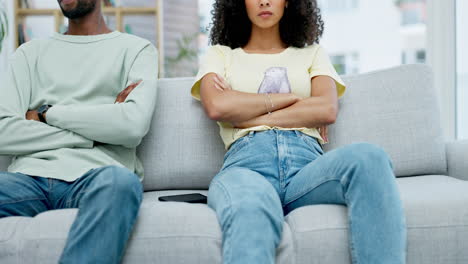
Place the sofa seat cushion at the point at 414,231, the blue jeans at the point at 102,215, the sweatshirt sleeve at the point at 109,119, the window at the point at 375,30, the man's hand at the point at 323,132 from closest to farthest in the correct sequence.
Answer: the blue jeans at the point at 102,215 → the sofa seat cushion at the point at 414,231 → the sweatshirt sleeve at the point at 109,119 → the man's hand at the point at 323,132 → the window at the point at 375,30

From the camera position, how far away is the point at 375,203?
1.32 meters

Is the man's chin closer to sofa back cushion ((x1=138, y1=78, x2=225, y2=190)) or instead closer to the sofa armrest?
sofa back cushion ((x1=138, y1=78, x2=225, y2=190))

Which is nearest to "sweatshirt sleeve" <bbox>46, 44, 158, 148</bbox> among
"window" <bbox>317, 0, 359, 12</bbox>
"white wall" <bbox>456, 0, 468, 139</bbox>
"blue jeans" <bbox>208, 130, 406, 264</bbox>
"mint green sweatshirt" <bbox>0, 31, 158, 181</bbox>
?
"mint green sweatshirt" <bbox>0, 31, 158, 181</bbox>

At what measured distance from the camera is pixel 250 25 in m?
2.03

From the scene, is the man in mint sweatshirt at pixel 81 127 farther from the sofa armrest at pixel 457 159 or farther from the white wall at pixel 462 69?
the white wall at pixel 462 69

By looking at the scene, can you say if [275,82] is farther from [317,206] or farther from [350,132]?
[317,206]

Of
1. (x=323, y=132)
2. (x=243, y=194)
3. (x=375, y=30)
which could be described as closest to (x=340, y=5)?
(x=375, y=30)

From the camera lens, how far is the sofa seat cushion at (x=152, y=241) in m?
1.35

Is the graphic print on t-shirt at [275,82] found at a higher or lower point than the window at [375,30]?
lower

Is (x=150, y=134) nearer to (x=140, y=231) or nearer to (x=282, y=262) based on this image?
(x=140, y=231)

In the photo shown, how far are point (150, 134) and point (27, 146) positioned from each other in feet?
1.55

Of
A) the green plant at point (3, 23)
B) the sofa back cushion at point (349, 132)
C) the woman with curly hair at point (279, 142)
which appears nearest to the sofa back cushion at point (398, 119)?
the sofa back cushion at point (349, 132)

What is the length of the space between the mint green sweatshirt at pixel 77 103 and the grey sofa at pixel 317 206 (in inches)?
7.3

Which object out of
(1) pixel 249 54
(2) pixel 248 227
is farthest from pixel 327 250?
(1) pixel 249 54
